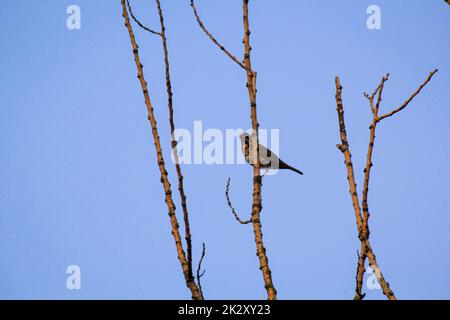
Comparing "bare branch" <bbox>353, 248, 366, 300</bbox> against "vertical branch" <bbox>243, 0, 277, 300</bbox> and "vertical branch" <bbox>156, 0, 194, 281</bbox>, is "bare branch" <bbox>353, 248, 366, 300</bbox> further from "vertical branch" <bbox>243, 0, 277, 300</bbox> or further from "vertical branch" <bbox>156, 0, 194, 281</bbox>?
"vertical branch" <bbox>156, 0, 194, 281</bbox>

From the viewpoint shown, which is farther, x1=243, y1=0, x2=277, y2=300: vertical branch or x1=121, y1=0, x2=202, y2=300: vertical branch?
x1=121, y1=0, x2=202, y2=300: vertical branch

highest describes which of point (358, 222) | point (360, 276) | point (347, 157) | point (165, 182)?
point (347, 157)

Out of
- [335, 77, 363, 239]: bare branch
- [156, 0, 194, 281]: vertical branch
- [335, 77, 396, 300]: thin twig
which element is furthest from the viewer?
[156, 0, 194, 281]: vertical branch

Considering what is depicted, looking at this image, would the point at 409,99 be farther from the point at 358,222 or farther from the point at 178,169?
the point at 178,169

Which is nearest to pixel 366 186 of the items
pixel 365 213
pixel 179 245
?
pixel 365 213

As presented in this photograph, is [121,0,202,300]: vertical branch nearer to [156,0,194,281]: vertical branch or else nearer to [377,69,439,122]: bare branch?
[156,0,194,281]: vertical branch

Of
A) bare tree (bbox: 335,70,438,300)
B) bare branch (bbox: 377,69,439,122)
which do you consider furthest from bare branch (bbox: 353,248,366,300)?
bare branch (bbox: 377,69,439,122)

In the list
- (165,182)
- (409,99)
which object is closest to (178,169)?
(165,182)

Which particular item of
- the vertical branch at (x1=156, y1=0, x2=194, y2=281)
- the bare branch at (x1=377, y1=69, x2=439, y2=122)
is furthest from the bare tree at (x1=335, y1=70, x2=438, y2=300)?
the vertical branch at (x1=156, y1=0, x2=194, y2=281)

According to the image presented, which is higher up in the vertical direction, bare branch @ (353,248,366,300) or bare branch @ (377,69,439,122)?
bare branch @ (377,69,439,122)

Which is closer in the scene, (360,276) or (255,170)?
(360,276)

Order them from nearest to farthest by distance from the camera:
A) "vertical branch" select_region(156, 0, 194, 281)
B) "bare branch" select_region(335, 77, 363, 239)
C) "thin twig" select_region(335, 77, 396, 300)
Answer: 1. "thin twig" select_region(335, 77, 396, 300)
2. "bare branch" select_region(335, 77, 363, 239)
3. "vertical branch" select_region(156, 0, 194, 281)

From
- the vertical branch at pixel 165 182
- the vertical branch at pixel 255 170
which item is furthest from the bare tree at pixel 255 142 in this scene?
the vertical branch at pixel 165 182
